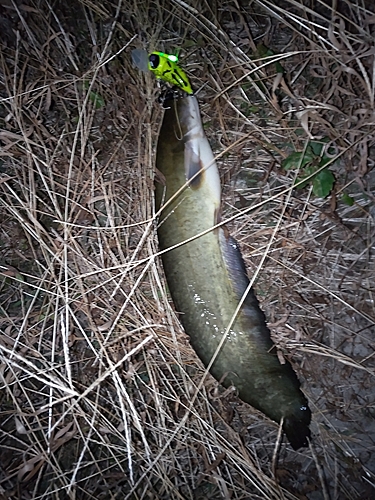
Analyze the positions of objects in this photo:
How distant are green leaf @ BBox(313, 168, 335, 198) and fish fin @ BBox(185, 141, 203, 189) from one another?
0.55 metres

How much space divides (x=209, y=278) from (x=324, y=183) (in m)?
0.70

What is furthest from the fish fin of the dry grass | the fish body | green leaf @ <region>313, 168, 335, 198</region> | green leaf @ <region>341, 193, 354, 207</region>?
green leaf @ <region>341, 193, 354, 207</region>

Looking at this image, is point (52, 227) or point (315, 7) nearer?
point (315, 7)

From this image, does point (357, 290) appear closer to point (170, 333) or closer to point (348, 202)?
point (348, 202)

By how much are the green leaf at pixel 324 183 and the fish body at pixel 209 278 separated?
18.4 inches

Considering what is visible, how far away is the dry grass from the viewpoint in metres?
2.10

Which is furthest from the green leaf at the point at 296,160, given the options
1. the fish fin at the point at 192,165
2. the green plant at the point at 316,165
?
the fish fin at the point at 192,165

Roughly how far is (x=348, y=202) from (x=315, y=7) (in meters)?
0.94

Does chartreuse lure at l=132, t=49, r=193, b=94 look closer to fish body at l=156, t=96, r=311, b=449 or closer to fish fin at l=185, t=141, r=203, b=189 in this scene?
fish body at l=156, t=96, r=311, b=449

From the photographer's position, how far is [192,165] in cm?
Result: 204

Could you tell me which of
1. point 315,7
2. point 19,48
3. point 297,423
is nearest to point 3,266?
point 19,48

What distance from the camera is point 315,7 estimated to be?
2.05 meters

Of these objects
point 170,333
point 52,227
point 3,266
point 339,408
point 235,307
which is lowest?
point 339,408

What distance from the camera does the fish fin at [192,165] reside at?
2.03m
